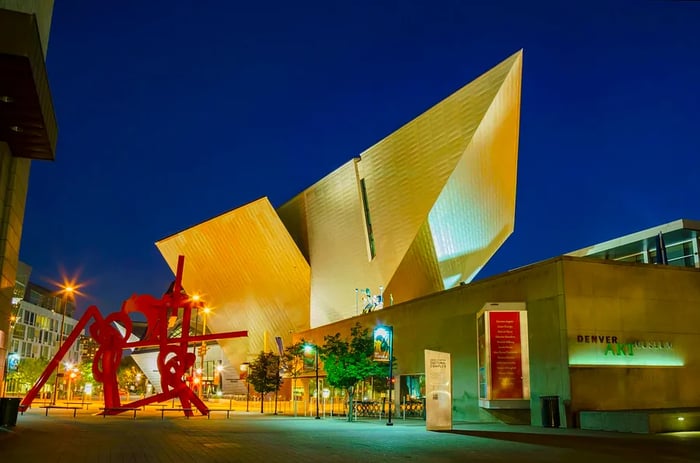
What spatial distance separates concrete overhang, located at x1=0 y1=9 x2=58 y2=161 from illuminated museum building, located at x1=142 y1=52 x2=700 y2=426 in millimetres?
16471

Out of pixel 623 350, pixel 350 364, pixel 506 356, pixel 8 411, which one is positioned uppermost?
pixel 623 350

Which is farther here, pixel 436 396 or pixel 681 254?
pixel 681 254

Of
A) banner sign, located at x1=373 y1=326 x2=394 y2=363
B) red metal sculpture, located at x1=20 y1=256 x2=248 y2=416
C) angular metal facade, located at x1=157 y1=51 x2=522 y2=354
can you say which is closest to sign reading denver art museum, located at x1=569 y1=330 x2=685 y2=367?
banner sign, located at x1=373 y1=326 x2=394 y2=363

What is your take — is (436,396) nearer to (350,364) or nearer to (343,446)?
(343,446)

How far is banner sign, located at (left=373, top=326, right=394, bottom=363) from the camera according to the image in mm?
26531

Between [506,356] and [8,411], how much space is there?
17.5 metres

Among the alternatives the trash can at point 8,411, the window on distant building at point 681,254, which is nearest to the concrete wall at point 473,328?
the trash can at point 8,411

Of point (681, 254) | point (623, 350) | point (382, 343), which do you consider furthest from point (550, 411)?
point (681, 254)

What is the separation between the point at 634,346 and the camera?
2372cm

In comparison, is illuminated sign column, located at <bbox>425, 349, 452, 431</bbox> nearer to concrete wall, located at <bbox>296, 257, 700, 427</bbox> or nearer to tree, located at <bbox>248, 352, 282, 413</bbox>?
concrete wall, located at <bbox>296, 257, 700, 427</bbox>

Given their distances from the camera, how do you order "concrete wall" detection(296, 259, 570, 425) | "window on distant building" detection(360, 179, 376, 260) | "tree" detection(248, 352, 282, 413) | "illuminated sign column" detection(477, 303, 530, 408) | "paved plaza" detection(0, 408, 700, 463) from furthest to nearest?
"window on distant building" detection(360, 179, 376, 260) < "tree" detection(248, 352, 282, 413) < "illuminated sign column" detection(477, 303, 530, 408) < "concrete wall" detection(296, 259, 570, 425) < "paved plaza" detection(0, 408, 700, 463)

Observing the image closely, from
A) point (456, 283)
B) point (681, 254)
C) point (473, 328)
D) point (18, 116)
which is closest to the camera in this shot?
point (18, 116)

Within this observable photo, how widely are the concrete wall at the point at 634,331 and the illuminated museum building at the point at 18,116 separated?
17563 millimetres

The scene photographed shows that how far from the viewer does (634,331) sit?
2386cm
